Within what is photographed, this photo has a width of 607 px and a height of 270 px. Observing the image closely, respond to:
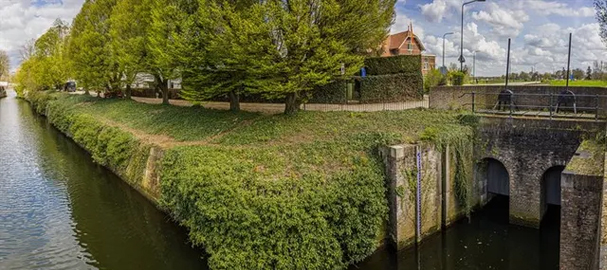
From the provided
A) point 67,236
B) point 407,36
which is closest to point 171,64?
point 67,236

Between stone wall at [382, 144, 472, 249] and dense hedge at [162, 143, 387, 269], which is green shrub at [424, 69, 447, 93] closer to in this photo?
stone wall at [382, 144, 472, 249]

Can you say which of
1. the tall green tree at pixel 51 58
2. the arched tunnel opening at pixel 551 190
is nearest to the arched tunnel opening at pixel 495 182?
the arched tunnel opening at pixel 551 190

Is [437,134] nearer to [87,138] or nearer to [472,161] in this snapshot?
[472,161]

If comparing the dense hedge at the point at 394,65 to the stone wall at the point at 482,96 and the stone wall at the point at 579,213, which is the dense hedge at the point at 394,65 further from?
the stone wall at the point at 579,213

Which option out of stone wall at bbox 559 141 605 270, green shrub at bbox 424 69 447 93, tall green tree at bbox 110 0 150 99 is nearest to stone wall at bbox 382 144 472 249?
stone wall at bbox 559 141 605 270

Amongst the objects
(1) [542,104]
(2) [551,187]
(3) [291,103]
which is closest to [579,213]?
(2) [551,187]

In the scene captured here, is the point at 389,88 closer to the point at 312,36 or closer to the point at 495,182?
the point at 312,36

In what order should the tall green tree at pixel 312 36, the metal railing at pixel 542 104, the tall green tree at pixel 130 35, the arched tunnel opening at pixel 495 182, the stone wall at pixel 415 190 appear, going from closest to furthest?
the stone wall at pixel 415 190
the metal railing at pixel 542 104
the tall green tree at pixel 312 36
the arched tunnel opening at pixel 495 182
the tall green tree at pixel 130 35

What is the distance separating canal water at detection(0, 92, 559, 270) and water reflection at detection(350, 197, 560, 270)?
0.03m

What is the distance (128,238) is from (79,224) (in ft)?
9.50

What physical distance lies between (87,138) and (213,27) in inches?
573

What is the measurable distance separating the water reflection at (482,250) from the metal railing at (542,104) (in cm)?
432

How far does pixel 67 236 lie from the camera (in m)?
15.2

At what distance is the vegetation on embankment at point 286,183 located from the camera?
11.1m
